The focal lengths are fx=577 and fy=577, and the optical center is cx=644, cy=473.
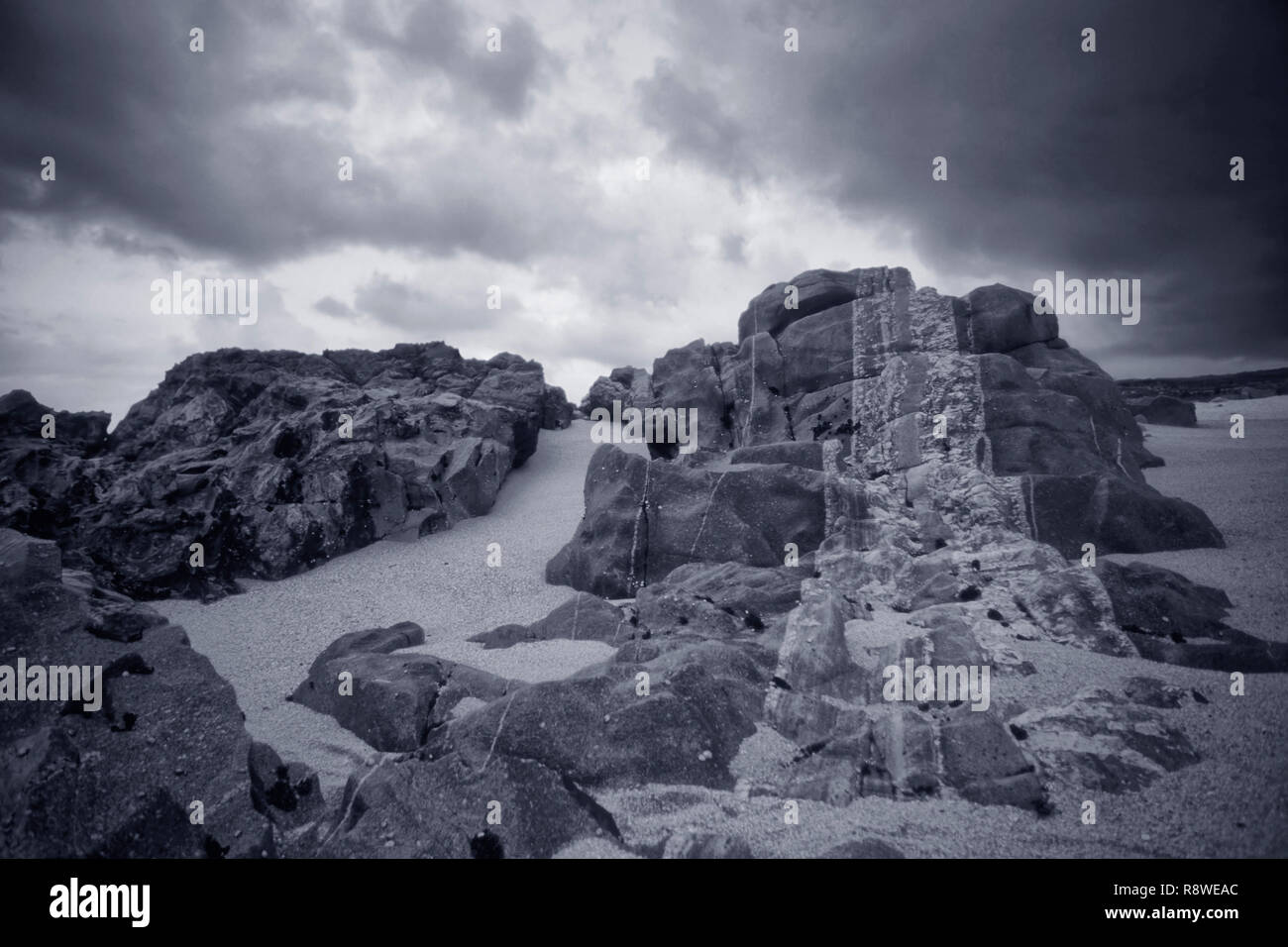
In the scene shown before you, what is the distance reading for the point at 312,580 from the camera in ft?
61.1

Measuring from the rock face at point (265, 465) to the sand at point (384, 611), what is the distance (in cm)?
133

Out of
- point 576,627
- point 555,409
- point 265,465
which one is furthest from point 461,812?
point 555,409

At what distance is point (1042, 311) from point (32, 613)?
96.8 feet

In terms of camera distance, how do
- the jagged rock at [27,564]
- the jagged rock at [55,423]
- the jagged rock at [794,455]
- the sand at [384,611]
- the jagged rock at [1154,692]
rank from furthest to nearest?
1. the jagged rock at [55,423]
2. the jagged rock at [794,455]
3. the jagged rock at [27,564]
4. the sand at [384,611]
5. the jagged rock at [1154,692]

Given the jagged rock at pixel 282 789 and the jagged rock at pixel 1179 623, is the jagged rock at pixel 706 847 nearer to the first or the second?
the jagged rock at pixel 282 789

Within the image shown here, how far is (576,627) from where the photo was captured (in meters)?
12.2

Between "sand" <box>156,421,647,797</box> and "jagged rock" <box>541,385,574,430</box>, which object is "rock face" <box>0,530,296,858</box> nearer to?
"sand" <box>156,421,647,797</box>

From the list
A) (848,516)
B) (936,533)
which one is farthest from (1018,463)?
(848,516)

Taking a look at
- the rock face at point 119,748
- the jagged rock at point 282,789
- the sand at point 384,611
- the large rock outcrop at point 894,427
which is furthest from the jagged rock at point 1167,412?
the rock face at point 119,748

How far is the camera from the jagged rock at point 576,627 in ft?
39.2

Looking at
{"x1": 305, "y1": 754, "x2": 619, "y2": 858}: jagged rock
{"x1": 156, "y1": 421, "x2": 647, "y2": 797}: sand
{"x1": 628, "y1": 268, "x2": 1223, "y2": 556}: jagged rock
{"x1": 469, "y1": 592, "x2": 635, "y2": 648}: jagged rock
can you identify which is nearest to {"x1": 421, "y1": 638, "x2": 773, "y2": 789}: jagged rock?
{"x1": 305, "y1": 754, "x2": 619, "y2": 858}: jagged rock

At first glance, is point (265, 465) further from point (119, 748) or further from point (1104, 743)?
point (1104, 743)

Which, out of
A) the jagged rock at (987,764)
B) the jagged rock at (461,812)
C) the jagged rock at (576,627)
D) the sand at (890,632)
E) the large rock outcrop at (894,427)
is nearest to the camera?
the sand at (890,632)

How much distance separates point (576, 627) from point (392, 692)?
13.4ft
